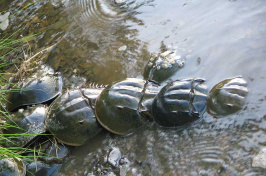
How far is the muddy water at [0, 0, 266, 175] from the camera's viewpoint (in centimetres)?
241

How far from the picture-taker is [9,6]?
16.4ft

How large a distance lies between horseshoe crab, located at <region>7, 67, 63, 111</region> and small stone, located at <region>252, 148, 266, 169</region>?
2.23 metres

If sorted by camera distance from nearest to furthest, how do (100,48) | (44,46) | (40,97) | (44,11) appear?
(40,97) → (100,48) → (44,46) → (44,11)

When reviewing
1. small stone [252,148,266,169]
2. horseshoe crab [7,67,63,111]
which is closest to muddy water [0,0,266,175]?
small stone [252,148,266,169]

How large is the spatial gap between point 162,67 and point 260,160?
133cm

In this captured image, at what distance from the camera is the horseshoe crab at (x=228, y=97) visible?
2510mm

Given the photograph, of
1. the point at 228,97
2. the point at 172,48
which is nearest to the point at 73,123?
the point at 172,48

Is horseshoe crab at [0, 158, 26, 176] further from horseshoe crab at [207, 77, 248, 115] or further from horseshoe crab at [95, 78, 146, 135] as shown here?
horseshoe crab at [207, 77, 248, 115]

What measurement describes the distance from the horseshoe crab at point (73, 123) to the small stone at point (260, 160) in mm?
1467

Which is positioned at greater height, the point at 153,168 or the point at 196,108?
the point at 196,108

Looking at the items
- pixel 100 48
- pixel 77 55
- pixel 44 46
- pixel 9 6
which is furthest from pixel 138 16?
pixel 9 6

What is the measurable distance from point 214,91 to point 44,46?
2.57 meters

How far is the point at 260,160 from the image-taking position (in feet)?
7.07

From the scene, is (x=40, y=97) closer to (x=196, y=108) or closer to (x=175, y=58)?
(x=175, y=58)
